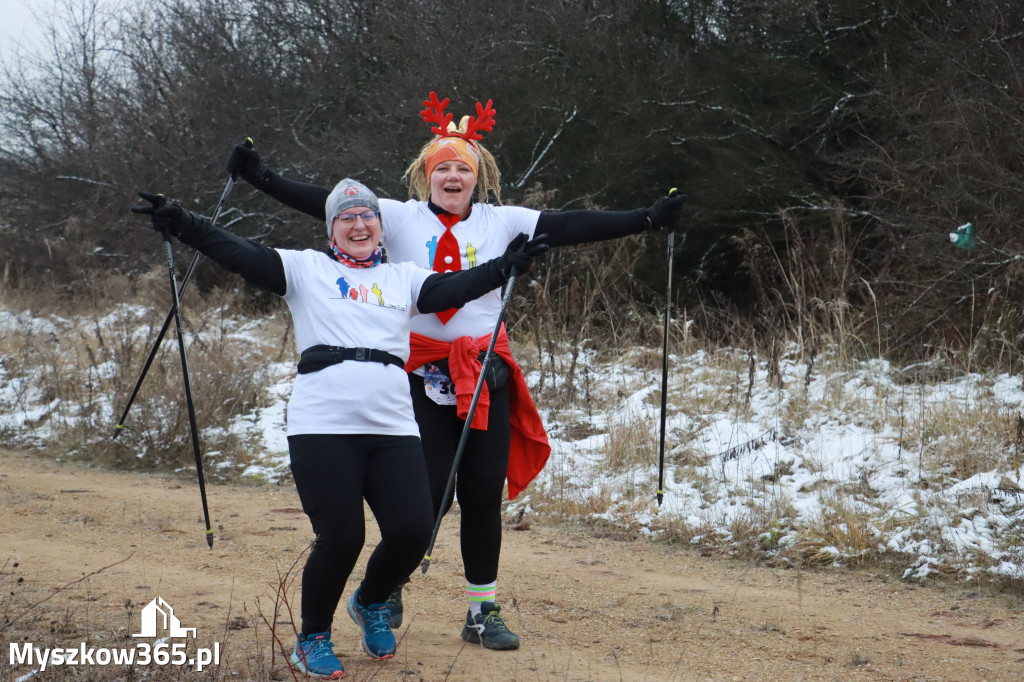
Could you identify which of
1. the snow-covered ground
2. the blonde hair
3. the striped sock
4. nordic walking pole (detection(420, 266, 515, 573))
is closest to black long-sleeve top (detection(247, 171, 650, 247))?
the blonde hair

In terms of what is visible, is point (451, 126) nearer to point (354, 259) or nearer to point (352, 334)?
point (354, 259)

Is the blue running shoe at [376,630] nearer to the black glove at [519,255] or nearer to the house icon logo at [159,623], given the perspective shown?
the house icon logo at [159,623]

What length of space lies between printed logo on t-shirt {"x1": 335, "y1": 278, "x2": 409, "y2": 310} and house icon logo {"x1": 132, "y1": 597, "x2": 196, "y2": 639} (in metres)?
1.41

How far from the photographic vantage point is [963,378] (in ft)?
26.2

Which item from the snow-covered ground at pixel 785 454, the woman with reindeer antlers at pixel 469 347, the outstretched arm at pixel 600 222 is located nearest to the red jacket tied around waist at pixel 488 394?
the woman with reindeer antlers at pixel 469 347

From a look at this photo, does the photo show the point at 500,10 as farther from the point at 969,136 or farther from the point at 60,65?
the point at 60,65

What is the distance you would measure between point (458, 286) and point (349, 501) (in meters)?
0.80

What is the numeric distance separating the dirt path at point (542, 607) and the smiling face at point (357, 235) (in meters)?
1.38

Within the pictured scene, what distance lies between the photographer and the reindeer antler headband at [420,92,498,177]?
4094 mm

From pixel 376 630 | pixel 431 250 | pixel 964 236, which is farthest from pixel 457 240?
pixel 964 236

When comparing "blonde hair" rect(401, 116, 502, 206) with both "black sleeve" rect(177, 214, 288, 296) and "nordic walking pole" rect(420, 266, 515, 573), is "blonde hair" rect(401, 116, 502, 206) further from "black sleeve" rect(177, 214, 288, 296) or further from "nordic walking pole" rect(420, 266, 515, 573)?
"black sleeve" rect(177, 214, 288, 296)

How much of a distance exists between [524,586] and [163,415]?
432cm

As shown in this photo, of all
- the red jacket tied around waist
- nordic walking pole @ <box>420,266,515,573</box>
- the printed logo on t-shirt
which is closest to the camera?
the printed logo on t-shirt

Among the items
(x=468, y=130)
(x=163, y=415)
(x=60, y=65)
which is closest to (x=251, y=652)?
(x=468, y=130)
